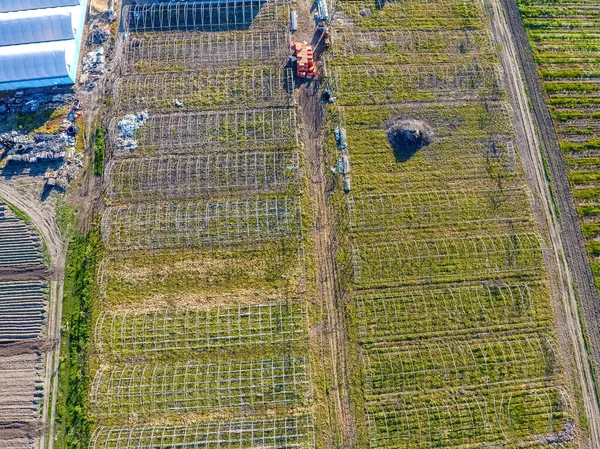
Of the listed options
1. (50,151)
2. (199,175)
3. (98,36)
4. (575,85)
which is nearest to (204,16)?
(98,36)

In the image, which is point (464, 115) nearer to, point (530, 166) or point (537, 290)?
point (530, 166)

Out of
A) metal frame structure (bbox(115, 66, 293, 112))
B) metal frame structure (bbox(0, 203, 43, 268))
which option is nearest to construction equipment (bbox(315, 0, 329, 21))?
metal frame structure (bbox(115, 66, 293, 112))

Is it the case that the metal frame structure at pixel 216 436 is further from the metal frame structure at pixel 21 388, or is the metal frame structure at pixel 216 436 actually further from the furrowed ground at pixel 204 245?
the metal frame structure at pixel 21 388

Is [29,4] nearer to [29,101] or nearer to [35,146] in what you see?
[29,101]

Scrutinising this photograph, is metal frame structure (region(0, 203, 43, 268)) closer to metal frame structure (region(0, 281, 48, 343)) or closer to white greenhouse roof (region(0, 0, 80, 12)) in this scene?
metal frame structure (region(0, 281, 48, 343))

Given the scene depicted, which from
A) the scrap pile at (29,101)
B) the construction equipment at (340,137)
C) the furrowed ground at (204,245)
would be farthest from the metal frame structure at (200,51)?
the construction equipment at (340,137)

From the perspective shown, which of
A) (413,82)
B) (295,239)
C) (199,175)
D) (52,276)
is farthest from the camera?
(413,82)
